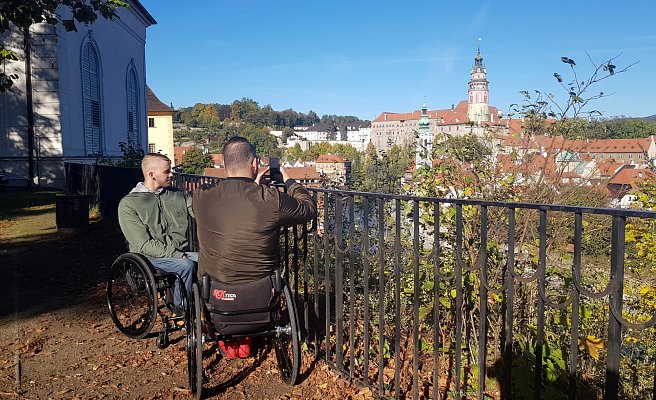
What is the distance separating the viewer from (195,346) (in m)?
3.60

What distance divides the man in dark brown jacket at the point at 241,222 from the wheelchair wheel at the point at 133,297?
2.71ft

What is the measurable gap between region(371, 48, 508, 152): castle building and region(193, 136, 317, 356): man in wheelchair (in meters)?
3.58

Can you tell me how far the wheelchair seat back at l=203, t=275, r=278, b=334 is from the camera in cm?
345

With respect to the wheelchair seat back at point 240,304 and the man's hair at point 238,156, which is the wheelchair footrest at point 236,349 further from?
the man's hair at point 238,156

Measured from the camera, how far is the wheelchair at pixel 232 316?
345cm

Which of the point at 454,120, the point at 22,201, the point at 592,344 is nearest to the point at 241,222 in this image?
the point at 592,344

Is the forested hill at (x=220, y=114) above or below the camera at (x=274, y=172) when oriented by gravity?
above

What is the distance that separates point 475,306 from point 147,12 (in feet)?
119

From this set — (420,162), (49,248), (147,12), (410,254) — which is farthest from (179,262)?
(147,12)

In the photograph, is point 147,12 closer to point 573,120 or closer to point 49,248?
point 49,248

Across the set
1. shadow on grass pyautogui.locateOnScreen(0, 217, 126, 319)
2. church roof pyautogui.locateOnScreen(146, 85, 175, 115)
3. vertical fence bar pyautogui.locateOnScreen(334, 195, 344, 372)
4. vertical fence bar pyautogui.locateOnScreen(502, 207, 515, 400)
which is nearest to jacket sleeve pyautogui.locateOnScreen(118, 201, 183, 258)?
vertical fence bar pyautogui.locateOnScreen(334, 195, 344, 372)

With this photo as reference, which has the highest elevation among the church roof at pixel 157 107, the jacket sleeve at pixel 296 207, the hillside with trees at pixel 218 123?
the hillside with trees at pixel 218 123

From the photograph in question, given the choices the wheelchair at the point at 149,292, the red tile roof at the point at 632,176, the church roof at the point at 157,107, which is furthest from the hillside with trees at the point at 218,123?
the wheelchair at the point at 149,292

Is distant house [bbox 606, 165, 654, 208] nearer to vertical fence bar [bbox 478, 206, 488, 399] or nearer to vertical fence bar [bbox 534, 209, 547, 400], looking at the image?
vertical fence bar [bbox 478, 206, 488, 399]
